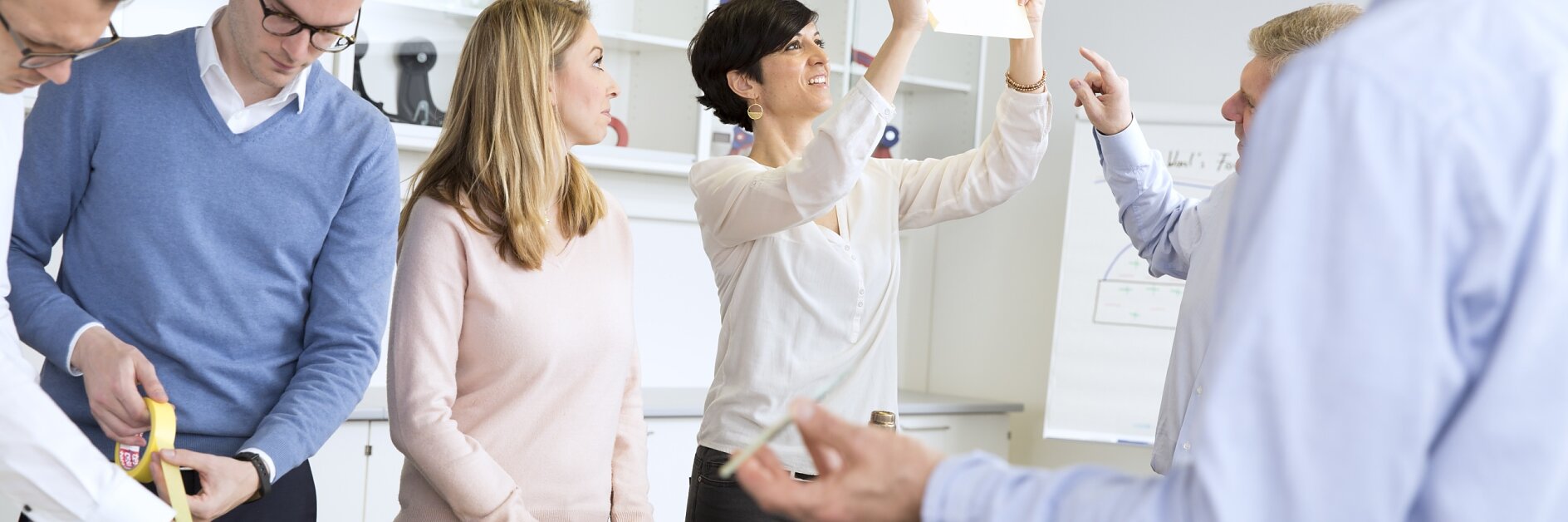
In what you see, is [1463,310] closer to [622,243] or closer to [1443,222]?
[1443,222]

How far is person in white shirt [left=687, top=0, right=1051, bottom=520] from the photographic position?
1844 mm

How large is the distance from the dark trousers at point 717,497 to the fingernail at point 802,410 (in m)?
1.06

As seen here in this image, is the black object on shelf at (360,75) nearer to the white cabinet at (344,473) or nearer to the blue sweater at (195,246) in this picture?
the white cabinet at (344,473)

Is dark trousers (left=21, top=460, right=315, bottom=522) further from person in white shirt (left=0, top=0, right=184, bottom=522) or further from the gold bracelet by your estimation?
the gold bracelet

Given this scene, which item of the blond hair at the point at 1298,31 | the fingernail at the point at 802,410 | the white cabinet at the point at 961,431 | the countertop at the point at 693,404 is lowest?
the white cabinet at the point at 961,431

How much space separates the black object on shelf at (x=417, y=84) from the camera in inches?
130

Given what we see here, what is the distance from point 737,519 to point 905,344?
3.04 meters

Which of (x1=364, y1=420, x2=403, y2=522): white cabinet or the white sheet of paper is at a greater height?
the white sheet of paper

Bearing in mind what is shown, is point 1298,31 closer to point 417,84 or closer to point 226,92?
point 226,92

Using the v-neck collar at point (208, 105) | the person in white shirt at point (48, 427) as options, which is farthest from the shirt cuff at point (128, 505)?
the v-neck collar at point (208, 105)

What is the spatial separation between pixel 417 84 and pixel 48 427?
7.69 feet

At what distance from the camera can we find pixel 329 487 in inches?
116

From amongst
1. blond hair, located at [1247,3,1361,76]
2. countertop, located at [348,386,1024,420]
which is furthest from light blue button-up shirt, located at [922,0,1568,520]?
countertop, located at [348,386,1024,420]

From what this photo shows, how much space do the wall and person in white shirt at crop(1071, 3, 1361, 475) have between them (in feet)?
6.35
